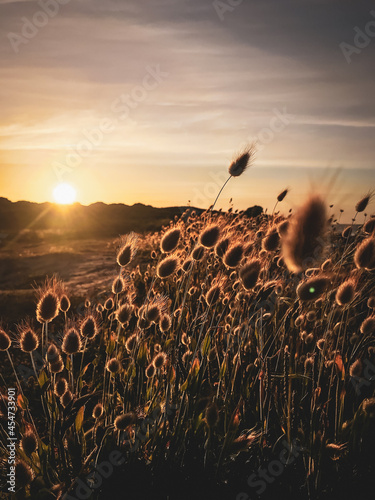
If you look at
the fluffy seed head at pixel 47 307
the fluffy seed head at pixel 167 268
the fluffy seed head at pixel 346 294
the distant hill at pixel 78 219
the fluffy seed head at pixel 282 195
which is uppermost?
the distant hill at pixel 78 219

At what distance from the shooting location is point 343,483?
190cm

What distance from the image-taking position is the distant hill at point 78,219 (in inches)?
1027

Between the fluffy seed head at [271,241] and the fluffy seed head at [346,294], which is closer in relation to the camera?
the fluffy seed head at [346,294]

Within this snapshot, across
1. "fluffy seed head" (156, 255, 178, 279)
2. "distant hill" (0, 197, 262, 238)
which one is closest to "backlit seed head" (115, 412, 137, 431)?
"fluffy seed head" (156, 255, 178, 279)

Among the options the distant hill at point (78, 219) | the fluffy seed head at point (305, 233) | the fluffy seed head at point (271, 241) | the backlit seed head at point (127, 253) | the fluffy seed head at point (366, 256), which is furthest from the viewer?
the distant hill at point (78, 219)

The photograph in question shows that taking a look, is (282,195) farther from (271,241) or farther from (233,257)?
(233,257)

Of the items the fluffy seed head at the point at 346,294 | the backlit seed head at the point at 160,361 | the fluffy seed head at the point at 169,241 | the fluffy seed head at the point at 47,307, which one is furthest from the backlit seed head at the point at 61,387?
the fluffy seed head at the point at 346,294

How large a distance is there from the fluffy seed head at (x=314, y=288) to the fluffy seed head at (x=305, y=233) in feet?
0.53

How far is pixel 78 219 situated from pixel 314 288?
103 feet

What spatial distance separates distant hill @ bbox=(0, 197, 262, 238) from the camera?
26094 mm

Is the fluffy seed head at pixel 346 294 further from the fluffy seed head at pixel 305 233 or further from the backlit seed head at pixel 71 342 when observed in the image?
the backlit seed head at pixel 71 342

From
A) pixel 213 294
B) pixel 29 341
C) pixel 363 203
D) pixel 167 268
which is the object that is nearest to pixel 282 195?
pixel 363 203

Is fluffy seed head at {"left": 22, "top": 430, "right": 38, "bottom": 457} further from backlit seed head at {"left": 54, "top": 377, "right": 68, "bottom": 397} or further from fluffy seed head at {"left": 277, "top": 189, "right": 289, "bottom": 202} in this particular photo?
fluffy seed head at {"left": 277, "top": 189, "right": 289, "bottom": 202}

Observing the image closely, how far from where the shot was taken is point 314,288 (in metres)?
1.63
